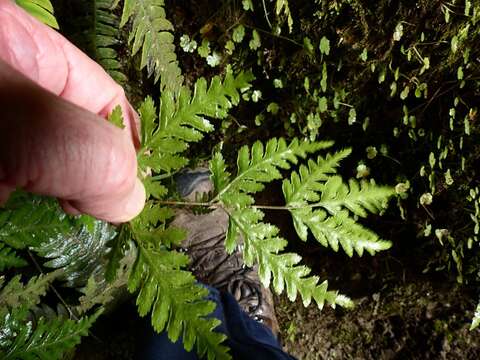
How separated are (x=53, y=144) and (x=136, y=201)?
0.34 meters

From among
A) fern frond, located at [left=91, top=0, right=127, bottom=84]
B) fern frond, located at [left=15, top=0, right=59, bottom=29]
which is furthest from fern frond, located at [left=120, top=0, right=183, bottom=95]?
fern frond, located at [left=15, top=0, right=59, bottom=29]

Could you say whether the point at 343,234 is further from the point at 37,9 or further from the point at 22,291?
the point at 37,9

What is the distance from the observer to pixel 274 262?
120 centimetres

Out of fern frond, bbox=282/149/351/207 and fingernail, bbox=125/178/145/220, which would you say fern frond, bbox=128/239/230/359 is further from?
fern frond, bbox=282/149/351/207

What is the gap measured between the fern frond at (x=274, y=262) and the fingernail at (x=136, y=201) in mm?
267

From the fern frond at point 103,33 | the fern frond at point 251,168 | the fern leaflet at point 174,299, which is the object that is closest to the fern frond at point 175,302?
the fern leaflet at point 174,299

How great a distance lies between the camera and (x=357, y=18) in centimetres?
231

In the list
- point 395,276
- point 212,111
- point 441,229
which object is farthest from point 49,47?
point 395,276

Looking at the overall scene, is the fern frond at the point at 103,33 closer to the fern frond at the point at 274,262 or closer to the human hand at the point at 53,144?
the human hand at the point at 53,144

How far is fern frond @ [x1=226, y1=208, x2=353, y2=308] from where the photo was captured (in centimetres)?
118

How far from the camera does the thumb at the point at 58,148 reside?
2.66 ft

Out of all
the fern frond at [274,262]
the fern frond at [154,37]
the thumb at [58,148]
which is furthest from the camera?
the fern frond at [154,37]

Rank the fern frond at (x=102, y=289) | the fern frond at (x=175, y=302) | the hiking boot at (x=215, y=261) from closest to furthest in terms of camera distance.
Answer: the fern frond at (x=175, y=302) < the fern frond at (x=102, y=289) < the hiking boot at (x=215, y=261)

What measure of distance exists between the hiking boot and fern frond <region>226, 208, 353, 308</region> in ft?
5.91
